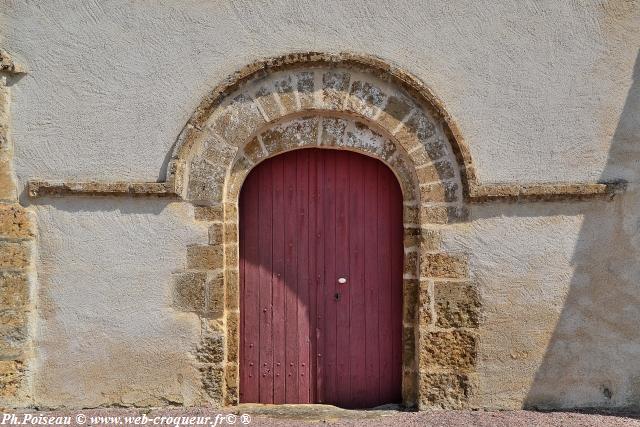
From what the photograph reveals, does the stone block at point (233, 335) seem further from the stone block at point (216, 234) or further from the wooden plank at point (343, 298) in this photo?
the wooden plank at point (343, 298)

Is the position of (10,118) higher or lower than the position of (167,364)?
higher

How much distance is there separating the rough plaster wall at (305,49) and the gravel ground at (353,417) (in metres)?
1.79

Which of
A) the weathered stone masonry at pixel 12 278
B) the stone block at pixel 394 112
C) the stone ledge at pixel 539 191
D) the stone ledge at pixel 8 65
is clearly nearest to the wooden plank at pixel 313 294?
the stone block at pixel 394 112

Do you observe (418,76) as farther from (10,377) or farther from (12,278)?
(10,377)

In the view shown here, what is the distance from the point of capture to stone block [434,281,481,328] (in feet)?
16.4

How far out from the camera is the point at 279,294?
527cm

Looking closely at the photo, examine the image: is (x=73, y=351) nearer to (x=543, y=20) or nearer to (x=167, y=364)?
(x=167, y=364)

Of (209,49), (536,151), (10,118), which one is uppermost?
(209,49)

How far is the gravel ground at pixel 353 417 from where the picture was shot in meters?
4.73

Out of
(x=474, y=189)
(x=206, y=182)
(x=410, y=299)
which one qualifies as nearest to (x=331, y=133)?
(x=206, y=182)

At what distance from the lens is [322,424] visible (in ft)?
15.7

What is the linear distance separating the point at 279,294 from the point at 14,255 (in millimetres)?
2045

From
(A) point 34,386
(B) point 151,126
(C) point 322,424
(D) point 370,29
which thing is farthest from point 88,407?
(D) point 370,29

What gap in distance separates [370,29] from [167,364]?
301 centimetres
